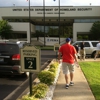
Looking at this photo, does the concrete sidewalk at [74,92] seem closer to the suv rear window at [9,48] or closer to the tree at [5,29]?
the suv rear window at [9,48]

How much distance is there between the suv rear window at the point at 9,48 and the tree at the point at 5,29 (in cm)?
3845

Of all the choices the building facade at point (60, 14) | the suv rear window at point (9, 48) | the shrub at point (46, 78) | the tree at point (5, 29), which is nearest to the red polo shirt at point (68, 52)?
the shrub at point (46, 78)

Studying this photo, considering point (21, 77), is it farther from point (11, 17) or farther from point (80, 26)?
point (11, 17)

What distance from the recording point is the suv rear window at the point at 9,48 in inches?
376

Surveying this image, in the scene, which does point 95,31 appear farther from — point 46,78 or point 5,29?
point 46,78

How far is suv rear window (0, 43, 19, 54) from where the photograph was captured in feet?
31.4

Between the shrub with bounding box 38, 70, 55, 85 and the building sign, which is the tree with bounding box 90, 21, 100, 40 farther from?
the building sign

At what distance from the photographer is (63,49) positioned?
303 inches

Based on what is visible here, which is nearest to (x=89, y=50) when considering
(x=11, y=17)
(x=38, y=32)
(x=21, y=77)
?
(x=21, y=77)

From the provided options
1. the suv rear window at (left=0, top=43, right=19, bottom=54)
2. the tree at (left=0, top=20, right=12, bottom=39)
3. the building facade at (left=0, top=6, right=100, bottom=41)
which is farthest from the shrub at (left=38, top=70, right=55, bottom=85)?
the building facade at (left=0, top=6, right=100, bottom=41)

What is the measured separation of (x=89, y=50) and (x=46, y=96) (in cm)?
1527

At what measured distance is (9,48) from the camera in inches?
380

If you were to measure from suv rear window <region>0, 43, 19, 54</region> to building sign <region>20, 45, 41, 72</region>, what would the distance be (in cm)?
380

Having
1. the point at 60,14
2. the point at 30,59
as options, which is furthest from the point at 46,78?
the point at 60,14
